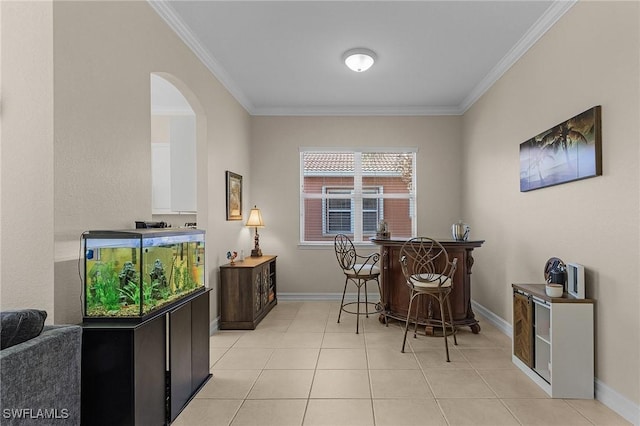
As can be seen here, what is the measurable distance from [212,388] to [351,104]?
420 cm

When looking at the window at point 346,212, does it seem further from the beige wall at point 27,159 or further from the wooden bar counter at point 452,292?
the beige wall at point 27,159

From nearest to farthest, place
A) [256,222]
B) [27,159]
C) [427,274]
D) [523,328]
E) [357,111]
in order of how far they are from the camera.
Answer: [27,159] → [523,328] → [427,274] → [256,222] → [357,111]

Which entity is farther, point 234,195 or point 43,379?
point 234,195

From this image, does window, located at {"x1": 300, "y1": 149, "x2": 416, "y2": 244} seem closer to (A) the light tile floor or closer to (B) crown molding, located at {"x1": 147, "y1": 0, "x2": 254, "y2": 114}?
(B) crown molding, located at {"x1": 147, "y1": 0, "x2": 254, "y2": 114}

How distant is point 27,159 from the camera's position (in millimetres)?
1791

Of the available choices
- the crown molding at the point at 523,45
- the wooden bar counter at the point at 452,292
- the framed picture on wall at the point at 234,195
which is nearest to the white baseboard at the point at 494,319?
the wooden bar counter at the point at 452,292

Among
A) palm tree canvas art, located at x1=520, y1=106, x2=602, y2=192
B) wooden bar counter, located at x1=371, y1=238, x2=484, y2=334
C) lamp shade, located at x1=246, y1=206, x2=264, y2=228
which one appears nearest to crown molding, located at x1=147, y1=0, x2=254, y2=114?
lamp shade, located at x1=246, y1=206, x2=264, y2=228

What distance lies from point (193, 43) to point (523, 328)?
3.91 metres

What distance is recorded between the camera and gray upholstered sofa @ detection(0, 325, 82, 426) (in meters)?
1.29

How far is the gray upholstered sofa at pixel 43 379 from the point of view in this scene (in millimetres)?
1285

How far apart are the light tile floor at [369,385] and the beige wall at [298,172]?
5.43 ft

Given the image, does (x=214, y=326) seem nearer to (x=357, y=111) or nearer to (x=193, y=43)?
(x=193, y=43)

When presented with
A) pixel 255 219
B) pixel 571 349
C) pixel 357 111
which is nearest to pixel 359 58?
pixel 357 111

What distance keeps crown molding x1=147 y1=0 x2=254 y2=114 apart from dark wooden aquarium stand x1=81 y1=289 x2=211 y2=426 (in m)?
2.26
